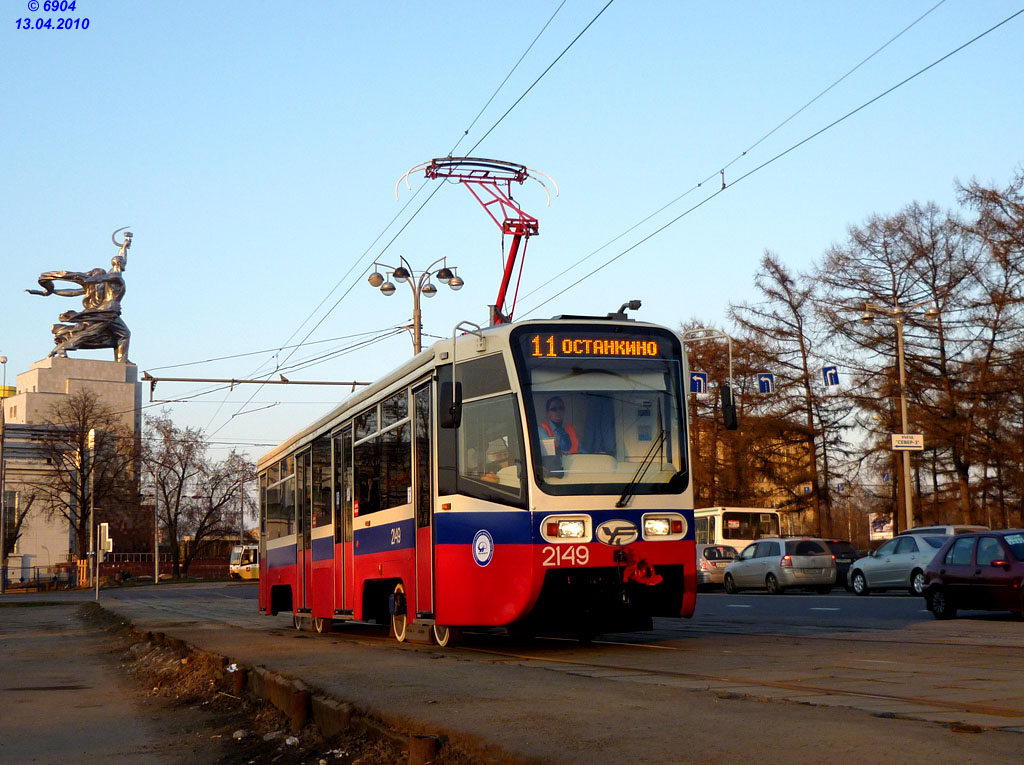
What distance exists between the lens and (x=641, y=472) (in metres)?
12.4

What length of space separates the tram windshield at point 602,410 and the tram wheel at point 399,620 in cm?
294

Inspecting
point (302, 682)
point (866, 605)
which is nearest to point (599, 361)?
point (302, 682)

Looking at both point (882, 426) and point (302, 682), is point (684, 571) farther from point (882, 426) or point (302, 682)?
point (882, 426)

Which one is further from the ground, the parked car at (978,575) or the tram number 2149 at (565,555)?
the tram number 2149 at (565,555)

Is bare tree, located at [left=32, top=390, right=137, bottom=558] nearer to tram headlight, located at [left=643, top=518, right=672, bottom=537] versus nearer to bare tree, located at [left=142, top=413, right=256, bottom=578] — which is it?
bare tree, located at [left=142, top=413, right=256, bottom=578]

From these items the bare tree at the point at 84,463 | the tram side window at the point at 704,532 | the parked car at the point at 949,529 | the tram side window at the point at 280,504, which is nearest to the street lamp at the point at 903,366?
the parked car at the point at 949,529

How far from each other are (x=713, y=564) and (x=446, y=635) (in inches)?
1022

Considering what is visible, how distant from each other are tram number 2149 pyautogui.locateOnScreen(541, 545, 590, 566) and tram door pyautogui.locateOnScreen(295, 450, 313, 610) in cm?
733

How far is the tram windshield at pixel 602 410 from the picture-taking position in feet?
39.8

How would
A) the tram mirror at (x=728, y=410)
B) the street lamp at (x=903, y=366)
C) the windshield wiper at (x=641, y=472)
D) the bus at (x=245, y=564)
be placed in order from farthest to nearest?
the bus at (x=245, y=564) < the street lamp at (x=903, y=366) < the tram mirror at (x=728, y=410) < the windshield wiper at (x=641, y=472)

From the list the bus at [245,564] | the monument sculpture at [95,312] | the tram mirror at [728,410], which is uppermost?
the monument sculpture at [95,312]

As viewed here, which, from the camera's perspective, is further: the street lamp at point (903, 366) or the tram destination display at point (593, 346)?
the street lamp at point (903, 366)

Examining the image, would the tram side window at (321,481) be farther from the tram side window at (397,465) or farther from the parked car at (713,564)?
the parked car at (713,564)

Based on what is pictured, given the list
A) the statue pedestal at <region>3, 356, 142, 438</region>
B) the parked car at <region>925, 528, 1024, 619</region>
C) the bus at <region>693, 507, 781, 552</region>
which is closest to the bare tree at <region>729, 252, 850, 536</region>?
the bus at <region>693, 507, 781, 552</region>
